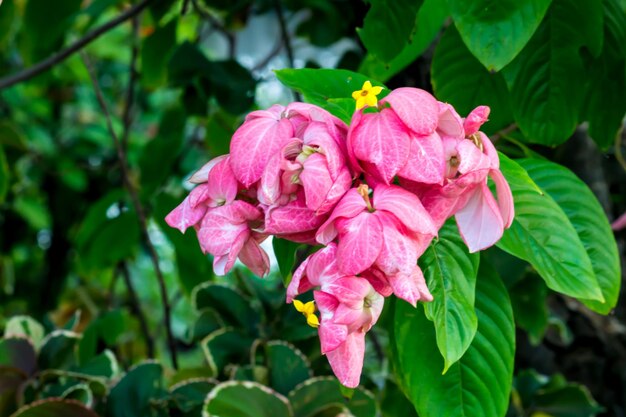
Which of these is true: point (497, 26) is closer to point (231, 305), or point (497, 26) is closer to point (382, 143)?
point (382, 143)

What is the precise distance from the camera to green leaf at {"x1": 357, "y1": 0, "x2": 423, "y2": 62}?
760 millimetres

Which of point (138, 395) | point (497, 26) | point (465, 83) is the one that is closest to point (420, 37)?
→ point (465, 83)

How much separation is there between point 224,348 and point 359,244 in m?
0.64

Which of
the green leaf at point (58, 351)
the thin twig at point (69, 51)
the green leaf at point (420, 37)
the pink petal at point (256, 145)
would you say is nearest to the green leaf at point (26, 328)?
the green leaf at point (58, 351)

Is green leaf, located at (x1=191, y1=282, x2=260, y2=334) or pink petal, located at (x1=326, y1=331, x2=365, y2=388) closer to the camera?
pink petal, located at (x1=326, y1=331, x2=365, y2=388)

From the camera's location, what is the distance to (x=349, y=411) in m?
0.91

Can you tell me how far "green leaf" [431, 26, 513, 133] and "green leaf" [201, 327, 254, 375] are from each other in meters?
0.45

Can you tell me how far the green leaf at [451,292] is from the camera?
1.69ft

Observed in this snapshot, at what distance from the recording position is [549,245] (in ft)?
1.99

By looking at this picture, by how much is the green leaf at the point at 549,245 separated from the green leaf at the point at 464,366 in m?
0.07

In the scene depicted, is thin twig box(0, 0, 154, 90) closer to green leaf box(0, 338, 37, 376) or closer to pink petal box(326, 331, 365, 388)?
green leaf box(0, 338, 37, 376)

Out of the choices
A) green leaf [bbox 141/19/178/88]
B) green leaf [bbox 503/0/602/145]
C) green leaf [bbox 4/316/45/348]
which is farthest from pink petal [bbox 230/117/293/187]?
green leaf [bbox 141/19/178/88]

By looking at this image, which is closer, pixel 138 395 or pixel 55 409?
pixel 55 409

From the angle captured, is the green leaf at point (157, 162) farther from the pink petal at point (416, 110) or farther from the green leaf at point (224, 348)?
the pink petal at point (416, 110)
